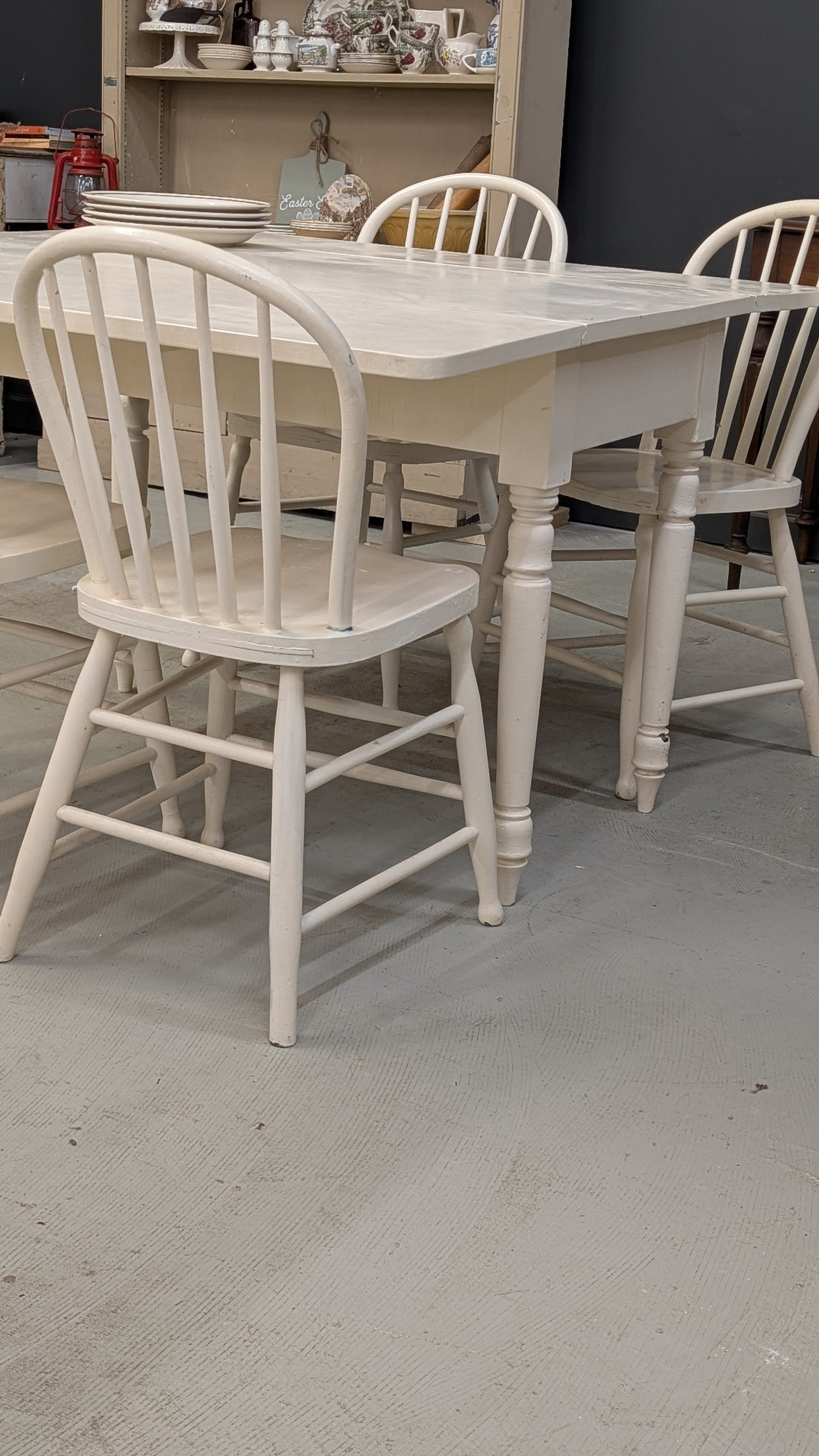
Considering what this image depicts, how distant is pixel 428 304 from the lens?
1.75 meters

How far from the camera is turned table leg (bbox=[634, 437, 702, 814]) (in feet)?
6.79

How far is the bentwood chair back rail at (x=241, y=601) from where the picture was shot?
4.61 ft

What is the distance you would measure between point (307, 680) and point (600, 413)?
3.70 ft

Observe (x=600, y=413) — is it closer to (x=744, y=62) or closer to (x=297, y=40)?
(x=744, y=62)

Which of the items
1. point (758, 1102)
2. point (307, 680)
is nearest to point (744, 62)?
point (307, 680)

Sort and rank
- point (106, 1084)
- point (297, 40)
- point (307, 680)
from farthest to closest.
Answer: point (297, 40) → point (307, 680) → point (106, 1084)

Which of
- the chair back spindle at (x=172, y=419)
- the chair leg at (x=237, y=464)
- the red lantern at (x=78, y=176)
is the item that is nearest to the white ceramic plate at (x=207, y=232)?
the chair leg at (x=237, y=464)

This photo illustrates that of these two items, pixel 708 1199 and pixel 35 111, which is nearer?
pixel 708 1199

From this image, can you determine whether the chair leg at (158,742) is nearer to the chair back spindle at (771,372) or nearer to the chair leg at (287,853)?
the chair leg at (287,853)

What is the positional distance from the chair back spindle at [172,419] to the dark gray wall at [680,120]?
2630mm

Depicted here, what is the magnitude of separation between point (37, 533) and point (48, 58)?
370cm

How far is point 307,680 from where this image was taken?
9.08 ft

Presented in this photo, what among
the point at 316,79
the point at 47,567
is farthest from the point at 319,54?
the point at 47,567

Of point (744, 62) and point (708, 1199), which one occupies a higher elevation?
point (744, 62)
